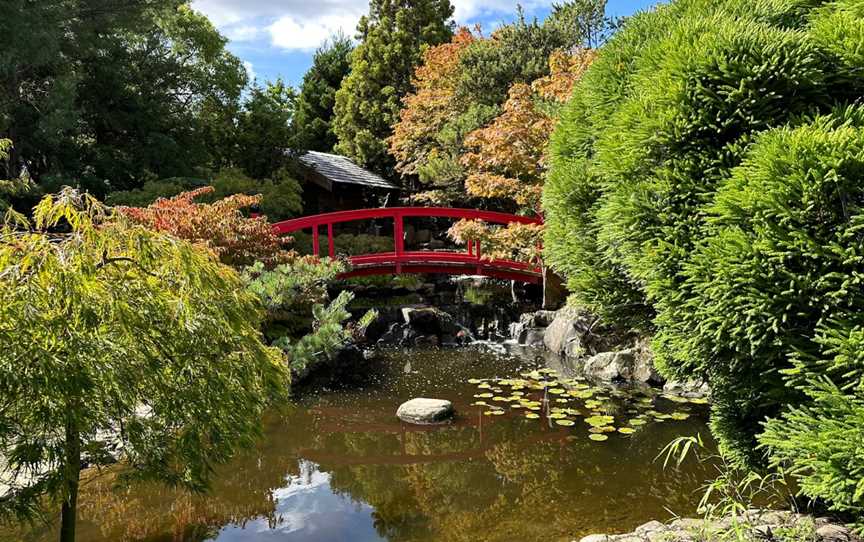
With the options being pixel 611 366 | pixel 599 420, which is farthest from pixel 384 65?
pixel 599 420

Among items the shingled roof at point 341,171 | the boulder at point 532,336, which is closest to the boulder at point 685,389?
the boulder at point 532,336

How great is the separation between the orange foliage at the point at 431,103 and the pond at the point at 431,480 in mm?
9878

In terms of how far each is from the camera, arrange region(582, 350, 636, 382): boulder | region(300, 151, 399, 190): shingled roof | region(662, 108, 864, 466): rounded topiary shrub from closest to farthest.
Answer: region(662, 108, 864, 466): rounded topiary shrub → region(582, 350, 636, 382): boulder → region(300, 151, 399, 190): shingled roof

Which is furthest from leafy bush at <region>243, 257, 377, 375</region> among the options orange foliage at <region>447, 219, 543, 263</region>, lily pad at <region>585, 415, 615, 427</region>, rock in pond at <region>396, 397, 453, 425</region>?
lily pad at <region>585, 415, 615, 427</region>

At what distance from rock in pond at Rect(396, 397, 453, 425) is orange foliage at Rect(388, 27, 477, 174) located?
9.84 metres

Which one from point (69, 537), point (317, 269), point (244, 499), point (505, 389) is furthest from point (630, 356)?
point (69, 537)

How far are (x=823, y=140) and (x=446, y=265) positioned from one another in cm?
948

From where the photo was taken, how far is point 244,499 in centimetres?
454

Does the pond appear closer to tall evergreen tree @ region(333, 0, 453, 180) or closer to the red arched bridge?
the red arched bridge

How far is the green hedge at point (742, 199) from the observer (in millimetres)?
2332

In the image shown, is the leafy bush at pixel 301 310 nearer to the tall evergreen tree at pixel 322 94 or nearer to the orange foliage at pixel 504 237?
the orange foliage at pixel 504 237

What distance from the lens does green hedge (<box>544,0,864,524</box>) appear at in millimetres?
2332

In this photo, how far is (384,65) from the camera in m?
18.6

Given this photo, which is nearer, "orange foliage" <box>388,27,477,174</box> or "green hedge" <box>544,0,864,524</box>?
"green hedge" <box>544,0,864,524</box>
